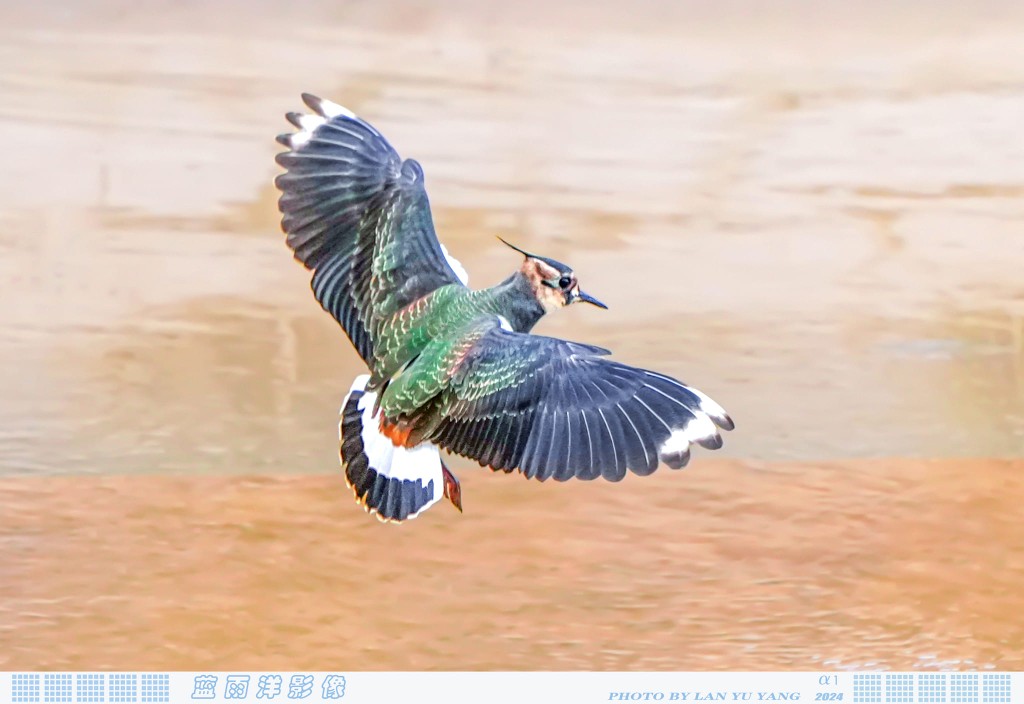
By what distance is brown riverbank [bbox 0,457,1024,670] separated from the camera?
4.14 feet

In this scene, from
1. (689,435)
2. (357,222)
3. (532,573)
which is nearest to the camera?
(689,435)

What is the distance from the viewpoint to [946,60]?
1536 mm

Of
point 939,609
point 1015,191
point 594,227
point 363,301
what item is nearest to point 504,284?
point 363,301

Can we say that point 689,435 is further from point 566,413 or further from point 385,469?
point 385,469

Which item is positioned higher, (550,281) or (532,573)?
(550,281)

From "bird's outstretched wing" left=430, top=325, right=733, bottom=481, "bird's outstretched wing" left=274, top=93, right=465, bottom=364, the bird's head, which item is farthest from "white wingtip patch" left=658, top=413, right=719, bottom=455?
"bird's outstretched wing" left=274, top=93, right=465, bottom=364

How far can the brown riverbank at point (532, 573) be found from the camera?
126 cm

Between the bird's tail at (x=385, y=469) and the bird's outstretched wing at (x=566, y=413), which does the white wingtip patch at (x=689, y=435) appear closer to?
the bird's outstretched wing at (x=566, y=413)

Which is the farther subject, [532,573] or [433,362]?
[532,573]

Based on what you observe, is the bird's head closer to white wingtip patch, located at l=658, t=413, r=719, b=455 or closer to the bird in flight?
the bird in flight

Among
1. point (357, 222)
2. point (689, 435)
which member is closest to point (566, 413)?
point (689, 435)

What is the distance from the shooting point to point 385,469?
110 centimetres

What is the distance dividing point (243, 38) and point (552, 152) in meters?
0.35

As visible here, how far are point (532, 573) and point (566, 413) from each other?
315 millimetres
